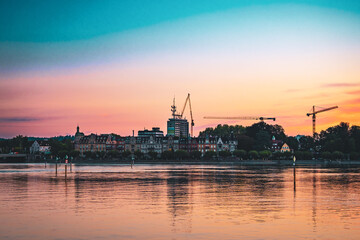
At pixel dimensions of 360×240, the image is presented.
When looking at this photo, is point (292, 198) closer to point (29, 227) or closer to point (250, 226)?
point (250, 226)

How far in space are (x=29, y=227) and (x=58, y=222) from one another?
2.45 meters

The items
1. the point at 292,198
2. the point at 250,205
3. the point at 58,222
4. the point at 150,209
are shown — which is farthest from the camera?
the point at 292,198

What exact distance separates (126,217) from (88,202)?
10489 millimetres

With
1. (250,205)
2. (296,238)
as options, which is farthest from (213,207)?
(296,238)

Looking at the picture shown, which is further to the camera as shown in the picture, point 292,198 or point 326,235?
point 292,198

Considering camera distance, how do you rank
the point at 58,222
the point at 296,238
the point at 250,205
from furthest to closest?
the point at 250,205 < the point at 58,222 < the point at 296,238

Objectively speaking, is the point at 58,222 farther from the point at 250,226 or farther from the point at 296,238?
the point at 296,238

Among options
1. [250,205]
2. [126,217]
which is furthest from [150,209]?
[250,205]

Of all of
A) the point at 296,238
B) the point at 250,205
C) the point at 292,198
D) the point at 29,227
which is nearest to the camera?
the point at 296,238

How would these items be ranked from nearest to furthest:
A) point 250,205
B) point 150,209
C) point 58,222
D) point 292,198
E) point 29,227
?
point 29,227 < point 58,222 < point 150,209 < point 250,205 < point 292,198

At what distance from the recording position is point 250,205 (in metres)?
43.3

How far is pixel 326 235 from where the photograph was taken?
28.9 m

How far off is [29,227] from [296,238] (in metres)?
16.2

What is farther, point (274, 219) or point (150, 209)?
point (150, 209)
